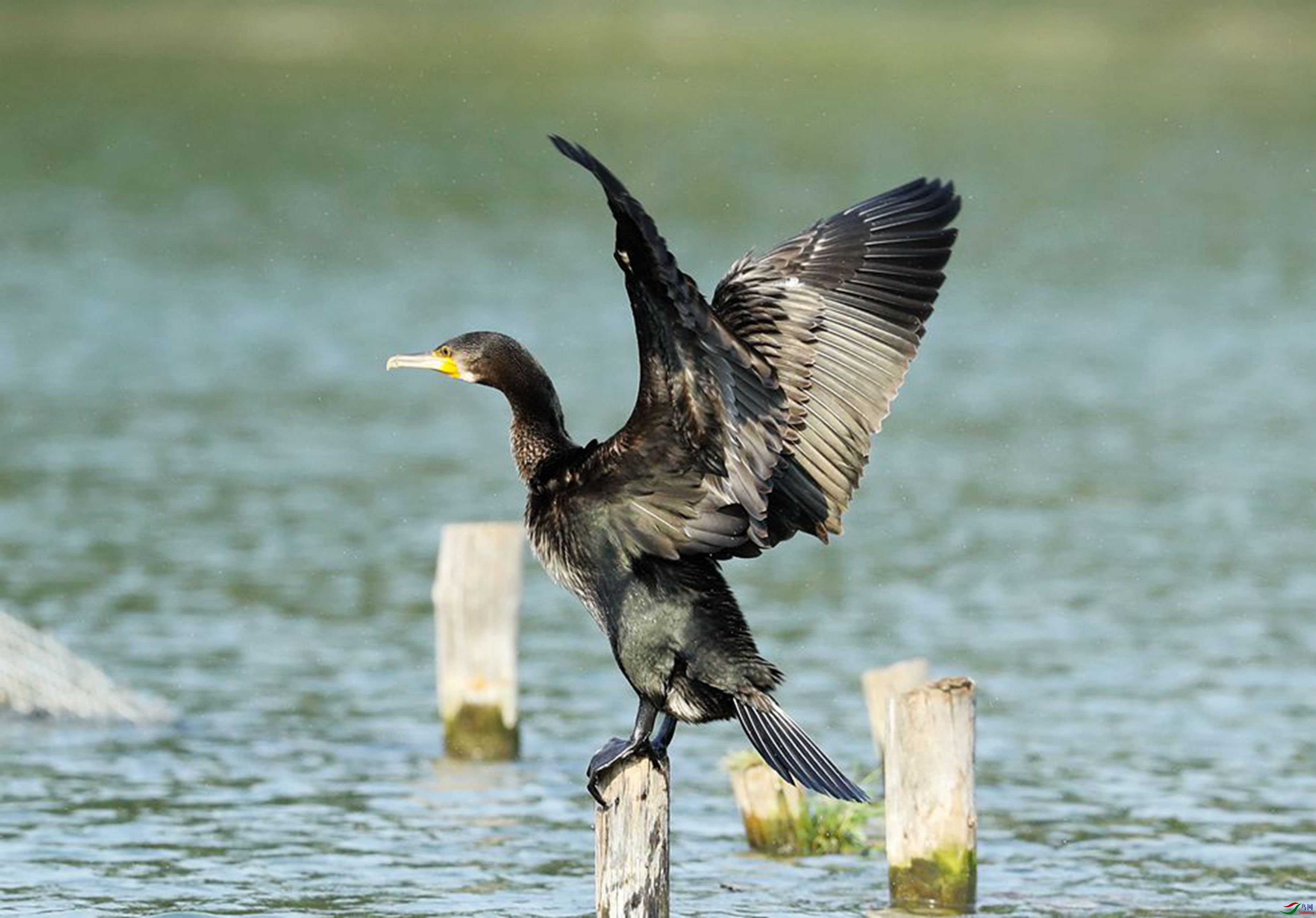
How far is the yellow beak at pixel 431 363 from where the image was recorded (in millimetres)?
7305

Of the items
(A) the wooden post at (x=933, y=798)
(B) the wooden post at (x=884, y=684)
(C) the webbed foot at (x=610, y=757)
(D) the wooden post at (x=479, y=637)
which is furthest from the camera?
(D) the wooden post at (x=479, y=637)

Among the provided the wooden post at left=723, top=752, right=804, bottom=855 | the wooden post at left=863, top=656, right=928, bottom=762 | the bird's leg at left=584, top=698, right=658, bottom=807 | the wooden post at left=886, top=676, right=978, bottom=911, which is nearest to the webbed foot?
the bird's leg at left=584, top=698, right=658, bottom=807

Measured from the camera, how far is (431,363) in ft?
24.1

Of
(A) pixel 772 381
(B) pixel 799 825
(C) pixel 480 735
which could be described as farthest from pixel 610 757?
(C) pixel 480 735

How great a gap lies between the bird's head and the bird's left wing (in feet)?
1.97

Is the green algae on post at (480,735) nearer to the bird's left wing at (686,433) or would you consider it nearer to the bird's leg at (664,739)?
the bird's leg at (664,739)

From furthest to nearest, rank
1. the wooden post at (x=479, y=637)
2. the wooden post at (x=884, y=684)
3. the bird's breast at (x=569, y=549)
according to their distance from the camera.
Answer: the wooden post at (x=479, y=637), the wooden post at (x=884, y=684), the bird's breast at (x=569, y=549)

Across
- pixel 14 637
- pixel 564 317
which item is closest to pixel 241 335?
pixel 564 317

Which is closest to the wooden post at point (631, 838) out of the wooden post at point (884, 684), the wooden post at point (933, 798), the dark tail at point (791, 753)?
the dark tail at point (791, 753)

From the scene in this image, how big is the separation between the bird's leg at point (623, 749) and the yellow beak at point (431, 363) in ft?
3.84

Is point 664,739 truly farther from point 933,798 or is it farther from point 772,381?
point 933,798

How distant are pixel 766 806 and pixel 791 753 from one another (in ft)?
9.11

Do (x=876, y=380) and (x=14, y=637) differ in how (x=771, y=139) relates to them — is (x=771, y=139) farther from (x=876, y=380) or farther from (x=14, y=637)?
(x=876, y=380)

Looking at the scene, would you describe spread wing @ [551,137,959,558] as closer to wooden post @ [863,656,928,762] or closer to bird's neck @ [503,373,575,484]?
bird's neck @ [503,373,575,484]
